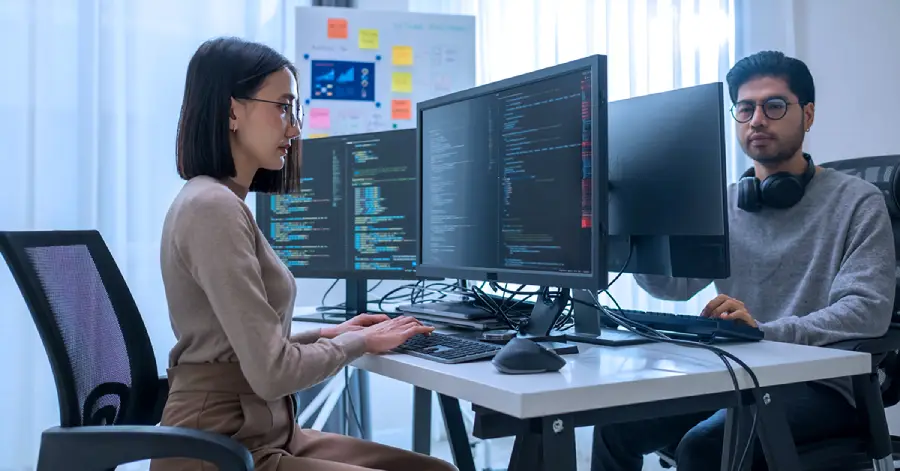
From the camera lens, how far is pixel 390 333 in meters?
1.34

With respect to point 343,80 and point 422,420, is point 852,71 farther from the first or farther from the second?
point 422,420

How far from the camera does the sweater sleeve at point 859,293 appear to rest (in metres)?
1.53

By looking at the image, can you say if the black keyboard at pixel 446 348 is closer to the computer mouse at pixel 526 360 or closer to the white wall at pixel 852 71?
the computer mouse at pixel 526 360

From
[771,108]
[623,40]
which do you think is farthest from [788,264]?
[623,40]

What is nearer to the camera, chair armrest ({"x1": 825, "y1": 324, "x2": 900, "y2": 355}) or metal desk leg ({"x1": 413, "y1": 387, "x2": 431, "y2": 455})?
chair armrest ({"x1": 825, "y1": 324, "x2": 900, "y2": 355})

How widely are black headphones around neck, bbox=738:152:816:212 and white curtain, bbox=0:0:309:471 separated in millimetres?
1904

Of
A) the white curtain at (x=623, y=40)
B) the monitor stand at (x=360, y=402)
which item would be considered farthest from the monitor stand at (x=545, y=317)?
the white curtain at (x=623, y=40)

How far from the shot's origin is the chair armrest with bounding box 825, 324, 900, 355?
149cm

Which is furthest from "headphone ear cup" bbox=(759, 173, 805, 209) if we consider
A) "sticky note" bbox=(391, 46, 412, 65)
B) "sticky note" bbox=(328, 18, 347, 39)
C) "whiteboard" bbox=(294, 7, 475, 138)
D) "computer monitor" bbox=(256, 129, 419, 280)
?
"sticky note" bbox=(328, 18, 347, 39)

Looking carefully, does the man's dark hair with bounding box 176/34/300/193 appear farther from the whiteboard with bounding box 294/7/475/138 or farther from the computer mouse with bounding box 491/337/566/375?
the whiteboard with bounding box 294/7/475/138

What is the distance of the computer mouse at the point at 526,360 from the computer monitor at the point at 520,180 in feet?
0.67

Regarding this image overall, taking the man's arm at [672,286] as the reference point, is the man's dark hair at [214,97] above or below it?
above

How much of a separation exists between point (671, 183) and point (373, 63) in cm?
163

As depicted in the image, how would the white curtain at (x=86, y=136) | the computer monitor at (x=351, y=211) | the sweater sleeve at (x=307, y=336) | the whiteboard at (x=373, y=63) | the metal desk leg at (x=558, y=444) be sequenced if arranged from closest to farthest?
the metal desk leg at (x=558, y=444) < the sweater sleeve at (x=307, y=336) < the computer monitor at (x=351, y=211) < the white curtain at (x=86, y=136) < the whiteboard at (x=373, y=63)
